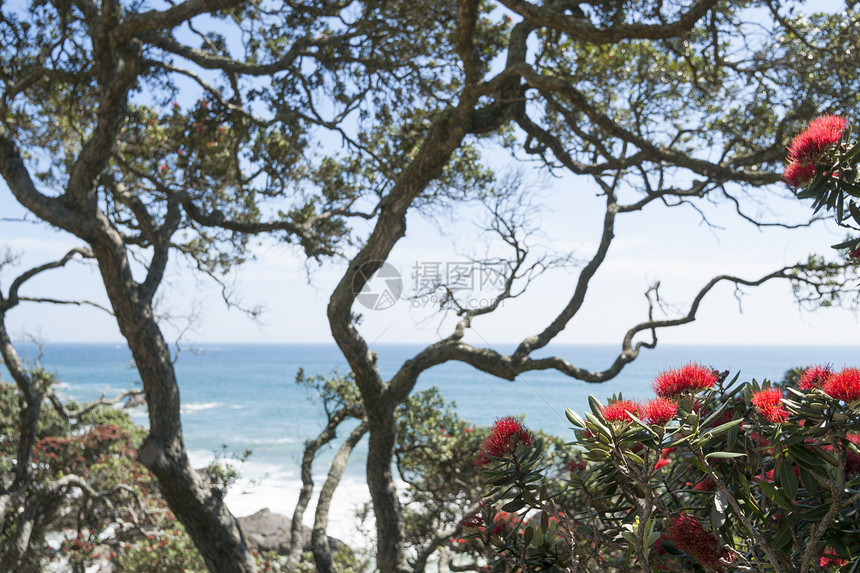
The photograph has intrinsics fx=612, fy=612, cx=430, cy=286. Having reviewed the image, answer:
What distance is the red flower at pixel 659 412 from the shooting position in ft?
4.08

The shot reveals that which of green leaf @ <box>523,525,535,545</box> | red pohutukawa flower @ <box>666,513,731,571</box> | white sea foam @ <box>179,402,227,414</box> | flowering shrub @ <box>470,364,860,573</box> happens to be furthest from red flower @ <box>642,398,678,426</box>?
white sea foam @ <box>179,402,227,414</box>

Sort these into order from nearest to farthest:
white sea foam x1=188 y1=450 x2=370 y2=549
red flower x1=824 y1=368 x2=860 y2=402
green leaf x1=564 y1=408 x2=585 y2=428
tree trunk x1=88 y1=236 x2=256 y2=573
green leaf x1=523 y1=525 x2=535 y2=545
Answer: red flower x1=824 y1=368 x2=860 y2=402 → green leaf x1=564 y1=408 x2=585 y2=428 → green leaf x1=523 y1=525 x2=535 y2=545 → tree trunk x1=88 y1=236 x2=256 y2=573 → white sea foam x1=188 y1=450 x2=370 y2=549

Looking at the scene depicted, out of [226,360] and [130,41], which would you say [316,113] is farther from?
[226,360]

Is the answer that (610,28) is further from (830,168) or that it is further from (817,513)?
(817,513)

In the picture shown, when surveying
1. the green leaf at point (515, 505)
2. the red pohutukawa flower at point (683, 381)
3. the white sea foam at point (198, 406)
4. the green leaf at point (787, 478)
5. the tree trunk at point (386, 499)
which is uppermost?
the red pohutukawa flower at point (683, 381)

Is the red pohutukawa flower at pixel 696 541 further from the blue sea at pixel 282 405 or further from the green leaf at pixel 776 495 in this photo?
the blue sea at pixel 282 405

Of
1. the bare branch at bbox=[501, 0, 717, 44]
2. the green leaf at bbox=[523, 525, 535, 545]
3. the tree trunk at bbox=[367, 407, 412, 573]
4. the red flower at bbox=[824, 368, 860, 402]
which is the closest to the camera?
the red flower at bbox=[824, 368, 860, 402]

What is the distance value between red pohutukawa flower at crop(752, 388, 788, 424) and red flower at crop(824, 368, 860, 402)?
0.36 feet

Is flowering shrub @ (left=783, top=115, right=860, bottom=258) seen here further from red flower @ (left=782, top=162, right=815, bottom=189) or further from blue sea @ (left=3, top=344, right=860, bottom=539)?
blue sea @ (left=3, top=344, right=860, bottom=539)

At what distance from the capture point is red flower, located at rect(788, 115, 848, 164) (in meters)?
1.60

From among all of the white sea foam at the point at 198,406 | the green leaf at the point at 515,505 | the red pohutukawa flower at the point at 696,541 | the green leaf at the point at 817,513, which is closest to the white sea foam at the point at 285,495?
the green leaf at the point at 515,505

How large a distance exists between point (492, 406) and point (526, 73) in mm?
26500

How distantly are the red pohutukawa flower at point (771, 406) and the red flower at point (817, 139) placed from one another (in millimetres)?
696

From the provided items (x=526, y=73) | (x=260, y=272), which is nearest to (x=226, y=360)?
(x=260, y=272)
